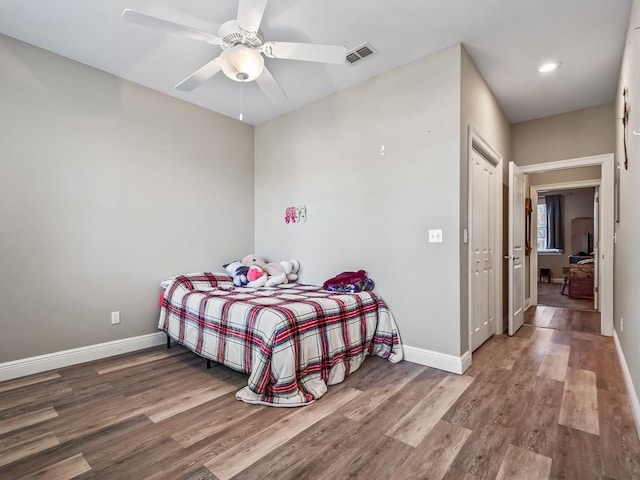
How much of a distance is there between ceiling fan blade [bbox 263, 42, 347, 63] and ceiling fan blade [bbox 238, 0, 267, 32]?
16cm

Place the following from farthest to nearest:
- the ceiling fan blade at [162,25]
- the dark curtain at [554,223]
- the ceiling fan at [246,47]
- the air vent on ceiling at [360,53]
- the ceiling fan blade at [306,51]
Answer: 1. the dark curtain at [554,223]
2. the air vent on ceiling at [360,53]
3. the ceiling fan blade at [306,51]
4. the ceiling fan at [246,47]
5. the ceiling fan blade at [162,25]

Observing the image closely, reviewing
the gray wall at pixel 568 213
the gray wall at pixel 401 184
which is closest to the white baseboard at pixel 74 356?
the gray wall at pixel 401 184

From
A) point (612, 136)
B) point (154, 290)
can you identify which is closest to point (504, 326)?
point (612, 136)

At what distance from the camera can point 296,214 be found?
151 inches

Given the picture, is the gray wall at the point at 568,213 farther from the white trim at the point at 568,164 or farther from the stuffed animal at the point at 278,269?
the stuffed animal at the point at 278,269

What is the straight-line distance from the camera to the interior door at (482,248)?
3.00 meters

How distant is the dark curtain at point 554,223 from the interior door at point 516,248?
5534mm

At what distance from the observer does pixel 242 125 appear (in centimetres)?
425

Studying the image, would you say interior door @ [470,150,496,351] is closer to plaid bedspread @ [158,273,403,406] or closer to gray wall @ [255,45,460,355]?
gray wall @ [255,45,460,355]

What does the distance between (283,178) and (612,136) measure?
378cm

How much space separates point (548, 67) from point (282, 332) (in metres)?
3.32

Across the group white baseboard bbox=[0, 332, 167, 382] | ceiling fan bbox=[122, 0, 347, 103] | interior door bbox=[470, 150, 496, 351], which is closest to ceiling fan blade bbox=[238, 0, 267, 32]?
ceiling fan bbox=[122, 0, 347, 103]

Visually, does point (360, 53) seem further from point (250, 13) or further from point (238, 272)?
point (238, 272)

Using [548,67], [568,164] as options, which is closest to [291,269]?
[548,67]
